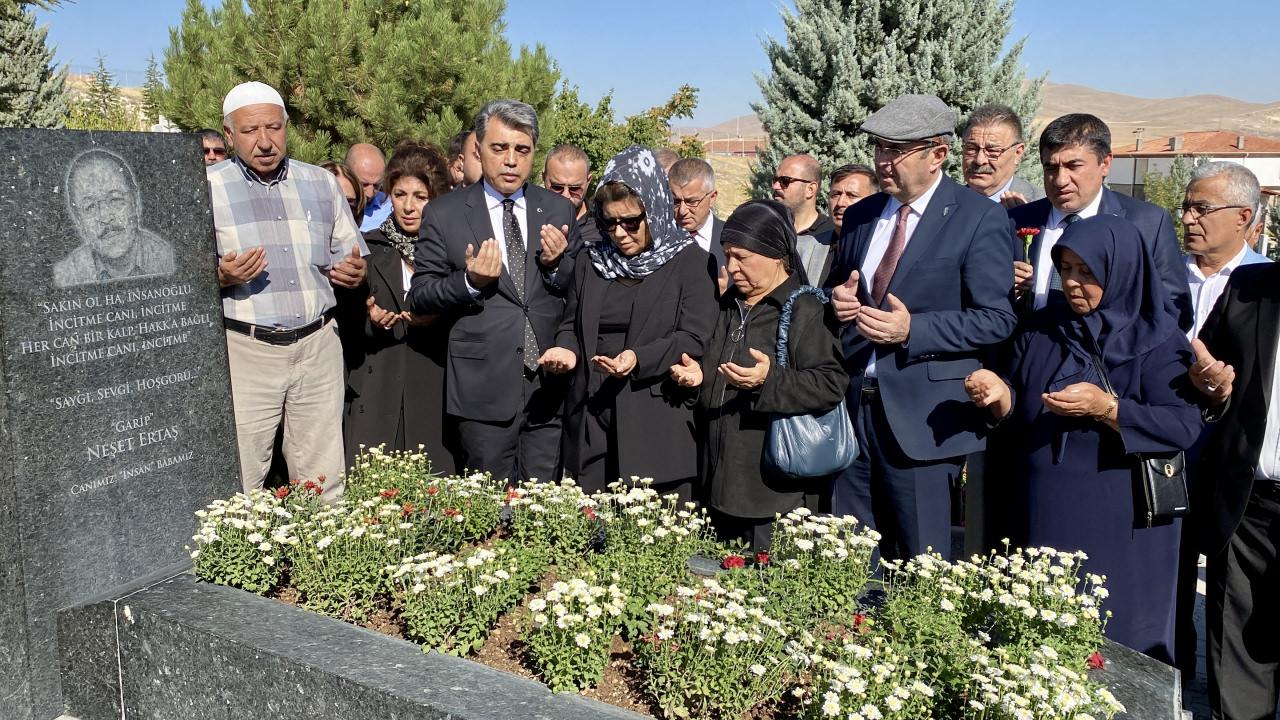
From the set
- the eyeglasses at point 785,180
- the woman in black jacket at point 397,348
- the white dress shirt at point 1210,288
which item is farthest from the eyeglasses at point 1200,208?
the woman in black jacket at point 397,348

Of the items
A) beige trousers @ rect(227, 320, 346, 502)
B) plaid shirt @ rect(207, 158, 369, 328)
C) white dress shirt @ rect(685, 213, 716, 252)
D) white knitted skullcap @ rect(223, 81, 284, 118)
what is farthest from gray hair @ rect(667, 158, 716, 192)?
white knitted skullcap @ rect(223, 81, 284, 118)

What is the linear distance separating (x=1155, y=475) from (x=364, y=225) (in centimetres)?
479

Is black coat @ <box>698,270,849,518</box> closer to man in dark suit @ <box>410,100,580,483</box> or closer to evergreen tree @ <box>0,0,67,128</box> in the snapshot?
man in dark suit @ <box>410,100,580,483</box>

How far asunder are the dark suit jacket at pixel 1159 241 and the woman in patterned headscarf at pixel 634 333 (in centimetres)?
149

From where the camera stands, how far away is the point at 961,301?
3916mm

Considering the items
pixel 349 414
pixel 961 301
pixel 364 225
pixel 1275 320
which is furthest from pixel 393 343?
pixel 1275 320

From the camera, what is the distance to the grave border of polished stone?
2.79 m

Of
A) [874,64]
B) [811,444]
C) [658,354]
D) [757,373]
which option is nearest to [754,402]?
[757,373]

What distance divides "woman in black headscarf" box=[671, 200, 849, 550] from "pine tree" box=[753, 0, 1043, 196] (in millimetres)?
9423

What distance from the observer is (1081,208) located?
14.3 feet

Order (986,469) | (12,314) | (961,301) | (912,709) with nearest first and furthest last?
1. (912,709)
2. (12,314)
3. (961,301)
4. (986,469)

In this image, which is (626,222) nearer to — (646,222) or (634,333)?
(646,222)

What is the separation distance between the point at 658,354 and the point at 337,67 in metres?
7.44

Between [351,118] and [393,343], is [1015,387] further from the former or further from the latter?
[351,118]
